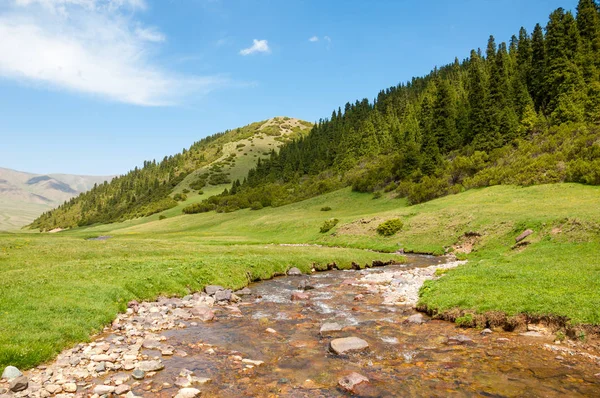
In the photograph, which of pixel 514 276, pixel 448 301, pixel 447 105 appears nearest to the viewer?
pixel 448 301

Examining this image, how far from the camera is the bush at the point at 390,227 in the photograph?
48906 mm

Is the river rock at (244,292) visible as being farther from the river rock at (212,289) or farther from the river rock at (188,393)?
the river rock at (188,393)

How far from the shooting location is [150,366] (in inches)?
447

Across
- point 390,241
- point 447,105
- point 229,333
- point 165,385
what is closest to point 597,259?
point 229,333

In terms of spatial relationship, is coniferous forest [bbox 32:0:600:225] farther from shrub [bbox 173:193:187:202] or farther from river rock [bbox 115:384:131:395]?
river rock [bbox 115:384:131:395]

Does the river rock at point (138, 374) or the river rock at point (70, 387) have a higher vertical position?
the river rock at point (70, 387)

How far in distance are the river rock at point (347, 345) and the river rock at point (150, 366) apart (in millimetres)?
6071

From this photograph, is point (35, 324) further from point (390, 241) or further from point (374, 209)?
point (374, 209)

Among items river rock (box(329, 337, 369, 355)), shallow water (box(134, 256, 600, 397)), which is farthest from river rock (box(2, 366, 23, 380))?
river rock (box(329, 337, 369, 355))

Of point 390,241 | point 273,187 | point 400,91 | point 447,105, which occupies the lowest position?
point 390,241

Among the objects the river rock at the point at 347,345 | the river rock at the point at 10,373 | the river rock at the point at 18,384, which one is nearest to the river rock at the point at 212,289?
the river rock at the point at 347,345

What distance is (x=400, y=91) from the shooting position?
190750 mm

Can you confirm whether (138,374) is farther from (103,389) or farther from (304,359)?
(304,359)

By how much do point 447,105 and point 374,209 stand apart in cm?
4133
